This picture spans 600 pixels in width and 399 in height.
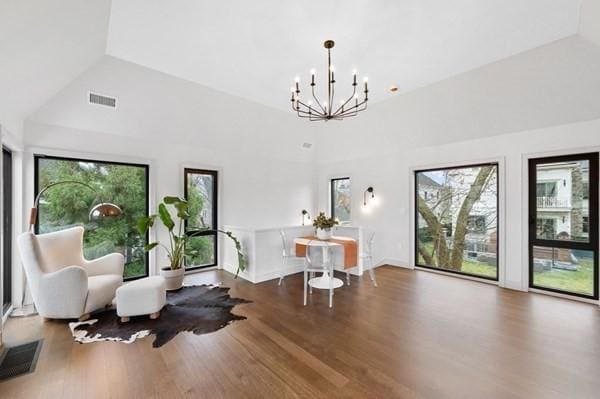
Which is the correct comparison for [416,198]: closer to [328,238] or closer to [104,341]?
[328,238]

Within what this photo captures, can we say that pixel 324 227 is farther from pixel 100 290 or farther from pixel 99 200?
pixel 99 200

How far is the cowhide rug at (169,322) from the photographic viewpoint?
280cm

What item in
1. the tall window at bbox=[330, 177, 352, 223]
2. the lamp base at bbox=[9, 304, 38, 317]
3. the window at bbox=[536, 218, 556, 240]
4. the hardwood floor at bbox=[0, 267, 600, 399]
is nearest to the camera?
the hardwood floor at bbox=[0, 267, 600, 399]

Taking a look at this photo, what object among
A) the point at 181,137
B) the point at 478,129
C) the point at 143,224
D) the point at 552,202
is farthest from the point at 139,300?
the point at 552,202

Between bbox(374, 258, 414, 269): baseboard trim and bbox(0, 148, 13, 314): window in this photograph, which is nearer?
bbox(0, 148, 13, 314): window

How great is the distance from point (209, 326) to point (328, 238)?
2170 mm

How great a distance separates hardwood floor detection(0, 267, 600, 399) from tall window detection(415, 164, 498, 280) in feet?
4.12

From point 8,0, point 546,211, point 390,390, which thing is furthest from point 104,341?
point 546,211

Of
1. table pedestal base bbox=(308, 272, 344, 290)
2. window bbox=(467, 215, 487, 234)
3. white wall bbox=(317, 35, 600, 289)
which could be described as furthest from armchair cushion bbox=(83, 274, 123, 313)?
window bbox=(467, 215, 487, 234)

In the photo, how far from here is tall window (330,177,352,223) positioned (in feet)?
22.6

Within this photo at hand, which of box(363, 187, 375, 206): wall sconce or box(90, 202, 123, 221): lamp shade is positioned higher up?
box(363, 187, 375, 206): wall sconce

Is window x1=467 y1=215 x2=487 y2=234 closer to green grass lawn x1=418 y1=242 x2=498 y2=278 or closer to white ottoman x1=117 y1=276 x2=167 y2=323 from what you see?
green grass lawn x1=418 y1=242 x2=498 y2=278

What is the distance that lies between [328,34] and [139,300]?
395 cm

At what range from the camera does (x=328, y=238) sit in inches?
168
